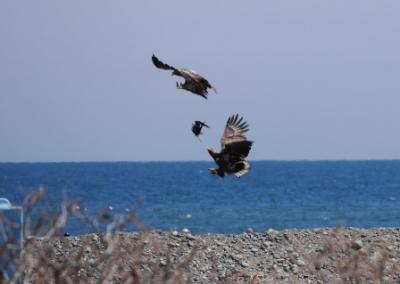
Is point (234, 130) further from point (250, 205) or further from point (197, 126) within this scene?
point (250, 205)

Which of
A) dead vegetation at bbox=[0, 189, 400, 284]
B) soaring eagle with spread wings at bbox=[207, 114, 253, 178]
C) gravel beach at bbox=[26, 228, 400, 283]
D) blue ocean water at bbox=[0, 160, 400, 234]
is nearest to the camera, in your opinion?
soaring eagle with spread wings at bbox=[207, 114, 253, 178]

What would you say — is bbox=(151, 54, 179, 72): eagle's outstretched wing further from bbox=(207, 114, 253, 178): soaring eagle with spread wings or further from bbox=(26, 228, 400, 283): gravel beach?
bbox=(26, 228, 400, 283): gravel beach

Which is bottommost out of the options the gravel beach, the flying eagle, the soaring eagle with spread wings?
the gravel beach

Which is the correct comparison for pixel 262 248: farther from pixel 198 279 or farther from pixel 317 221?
pixel 317 221

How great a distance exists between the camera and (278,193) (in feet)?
Result: 218

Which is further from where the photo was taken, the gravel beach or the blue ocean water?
the blue ocean water

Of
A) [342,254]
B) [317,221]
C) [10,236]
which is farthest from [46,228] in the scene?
[317,221]

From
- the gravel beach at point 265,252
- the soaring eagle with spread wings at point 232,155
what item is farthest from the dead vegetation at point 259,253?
the soaring eagle with spread wings at point 232,155

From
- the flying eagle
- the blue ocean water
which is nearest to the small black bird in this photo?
the flying eagle

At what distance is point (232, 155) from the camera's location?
1171 centimetres

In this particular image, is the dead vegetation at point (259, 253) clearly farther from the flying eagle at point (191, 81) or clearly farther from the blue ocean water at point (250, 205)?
the blue ocean water at point (250, 205)

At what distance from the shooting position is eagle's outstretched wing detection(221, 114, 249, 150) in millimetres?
12164

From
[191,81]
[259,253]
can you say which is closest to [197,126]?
[191,81]

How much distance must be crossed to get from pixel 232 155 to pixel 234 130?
2.54ft
